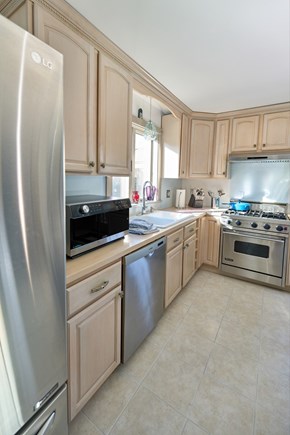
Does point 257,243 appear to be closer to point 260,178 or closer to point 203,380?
point 260,178

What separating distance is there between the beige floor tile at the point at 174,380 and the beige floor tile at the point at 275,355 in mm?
543

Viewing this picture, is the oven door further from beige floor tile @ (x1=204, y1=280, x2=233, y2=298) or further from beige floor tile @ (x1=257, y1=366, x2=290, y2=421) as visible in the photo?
beige floor tile @ (x1=257, y1=366, x2=290, y2=421)

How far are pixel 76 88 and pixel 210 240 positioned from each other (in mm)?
2579

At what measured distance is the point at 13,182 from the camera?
0.66 meters

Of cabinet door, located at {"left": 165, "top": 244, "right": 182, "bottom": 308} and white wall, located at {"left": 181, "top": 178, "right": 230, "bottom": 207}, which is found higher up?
white wall, located at {"left": 181, "top": 178, "right": 230, "bottom": 207}

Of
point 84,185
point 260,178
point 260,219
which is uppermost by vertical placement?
point 260,178

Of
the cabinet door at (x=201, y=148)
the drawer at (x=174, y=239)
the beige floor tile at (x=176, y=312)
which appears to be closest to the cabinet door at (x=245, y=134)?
the cabinet door at (x=201, y=148)

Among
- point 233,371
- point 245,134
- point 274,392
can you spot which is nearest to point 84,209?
point 233,371

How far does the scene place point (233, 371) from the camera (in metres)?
1.61

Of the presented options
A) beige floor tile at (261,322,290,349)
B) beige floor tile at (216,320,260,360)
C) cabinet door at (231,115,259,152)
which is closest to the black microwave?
beige floor tile at (216,320,260,360)

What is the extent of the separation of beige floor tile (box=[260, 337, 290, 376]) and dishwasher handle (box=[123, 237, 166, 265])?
119cm

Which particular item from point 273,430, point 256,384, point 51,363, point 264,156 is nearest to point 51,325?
point 51,363

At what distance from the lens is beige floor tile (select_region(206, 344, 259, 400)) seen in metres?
1.48

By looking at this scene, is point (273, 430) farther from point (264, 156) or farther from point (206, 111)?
point (206, 111)
